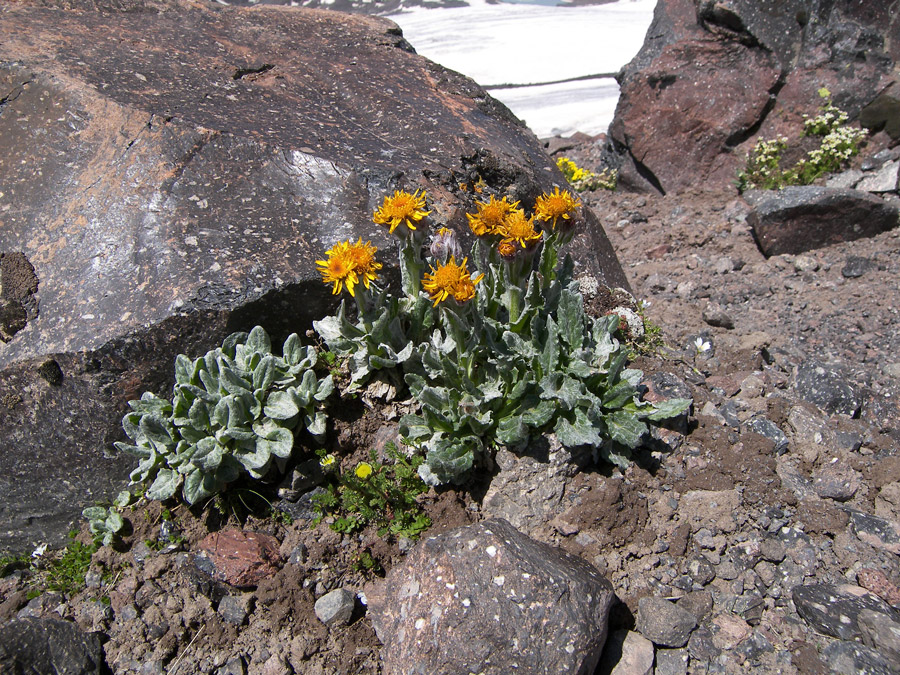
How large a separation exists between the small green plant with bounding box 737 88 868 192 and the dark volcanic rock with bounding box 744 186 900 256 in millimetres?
787

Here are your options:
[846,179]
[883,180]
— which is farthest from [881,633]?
[846,179]

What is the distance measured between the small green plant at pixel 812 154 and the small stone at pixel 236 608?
5201 millimetres

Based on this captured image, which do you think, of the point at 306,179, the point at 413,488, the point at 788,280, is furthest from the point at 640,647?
the point at 788,280

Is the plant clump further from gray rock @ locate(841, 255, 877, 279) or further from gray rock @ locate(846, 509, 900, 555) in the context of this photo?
gray rock @ locate(841, 255, 877, 279)

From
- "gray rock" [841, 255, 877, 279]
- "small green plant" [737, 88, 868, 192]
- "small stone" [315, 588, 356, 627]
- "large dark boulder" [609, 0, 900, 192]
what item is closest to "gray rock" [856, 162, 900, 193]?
"small green plant" [737, 88, 868, 192]

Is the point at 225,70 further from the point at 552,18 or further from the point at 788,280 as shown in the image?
the point at 552,18

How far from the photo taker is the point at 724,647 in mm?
2170

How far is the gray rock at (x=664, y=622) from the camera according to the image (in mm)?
2207

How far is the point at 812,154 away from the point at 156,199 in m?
5.19

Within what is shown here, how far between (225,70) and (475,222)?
7.30 ft

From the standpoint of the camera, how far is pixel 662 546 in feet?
8.13

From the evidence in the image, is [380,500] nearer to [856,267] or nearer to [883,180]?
[856,267]

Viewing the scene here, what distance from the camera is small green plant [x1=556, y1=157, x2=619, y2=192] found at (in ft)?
20.5

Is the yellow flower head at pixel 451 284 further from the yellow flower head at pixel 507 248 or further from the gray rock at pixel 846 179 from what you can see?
the gray rock at pixel 846 179
